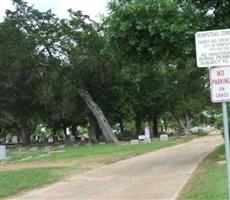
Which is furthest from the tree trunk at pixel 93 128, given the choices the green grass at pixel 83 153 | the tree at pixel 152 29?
the tree at pixel 152 29

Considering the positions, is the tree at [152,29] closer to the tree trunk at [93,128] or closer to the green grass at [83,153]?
the green grass at [83,153]

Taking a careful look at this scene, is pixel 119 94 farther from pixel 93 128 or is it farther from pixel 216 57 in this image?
pixel 216 57

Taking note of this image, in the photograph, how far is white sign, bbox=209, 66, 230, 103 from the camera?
26.7ft

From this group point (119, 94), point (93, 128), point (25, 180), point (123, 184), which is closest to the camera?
point (123, 184)

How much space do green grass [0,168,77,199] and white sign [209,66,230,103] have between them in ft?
29.1

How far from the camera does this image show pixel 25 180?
61.6 feet

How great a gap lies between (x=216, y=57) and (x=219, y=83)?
0.38m

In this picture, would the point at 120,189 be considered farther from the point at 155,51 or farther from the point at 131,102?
the point at 131,102

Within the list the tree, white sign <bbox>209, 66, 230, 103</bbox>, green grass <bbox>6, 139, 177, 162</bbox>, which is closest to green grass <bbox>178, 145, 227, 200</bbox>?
white sign <bbox>209, 66, 230, 103</bbox>

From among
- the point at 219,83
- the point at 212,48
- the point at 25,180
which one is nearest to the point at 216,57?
the point at 212,48

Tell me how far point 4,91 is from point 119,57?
40.2 metres

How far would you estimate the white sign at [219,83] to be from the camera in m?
8.12

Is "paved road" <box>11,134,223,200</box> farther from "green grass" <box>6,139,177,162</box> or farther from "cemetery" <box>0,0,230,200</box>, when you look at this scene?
"green grass" <box>6,139,177,162</box>

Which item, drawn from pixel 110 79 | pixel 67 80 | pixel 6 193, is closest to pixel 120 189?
pixel 6 193
